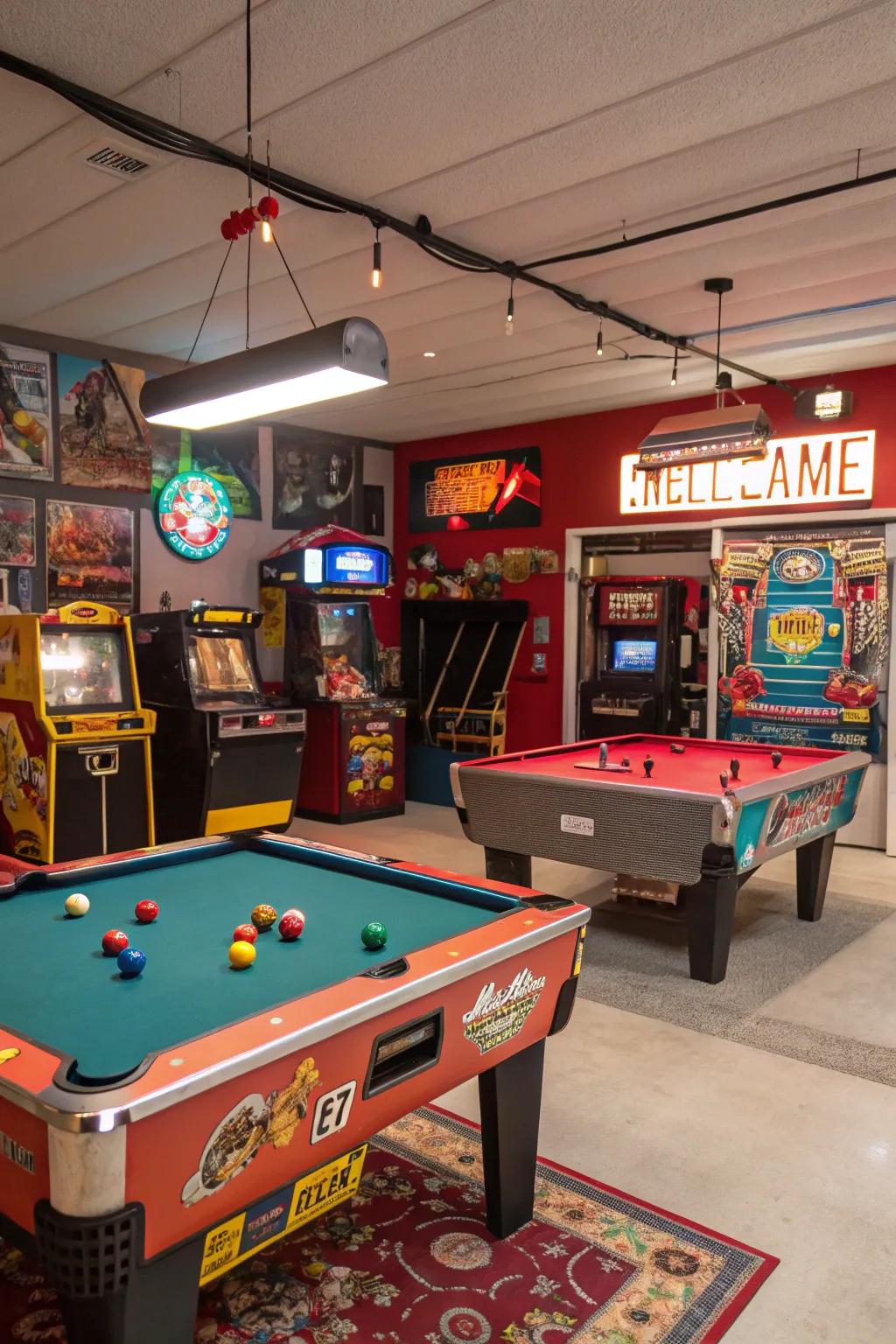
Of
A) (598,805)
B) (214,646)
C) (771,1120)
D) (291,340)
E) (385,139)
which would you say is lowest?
(771,1120)

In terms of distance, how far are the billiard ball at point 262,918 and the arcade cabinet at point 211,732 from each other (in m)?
3.39

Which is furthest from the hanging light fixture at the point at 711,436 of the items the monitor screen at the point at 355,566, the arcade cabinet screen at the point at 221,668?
the arcade cabinet screen at the point at 221,668

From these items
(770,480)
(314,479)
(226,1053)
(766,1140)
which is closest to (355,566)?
(314,479)

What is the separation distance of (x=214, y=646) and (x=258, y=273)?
91.3 inches

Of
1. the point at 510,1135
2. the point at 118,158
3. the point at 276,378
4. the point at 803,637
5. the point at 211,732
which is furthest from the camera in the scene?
the point at 803,637

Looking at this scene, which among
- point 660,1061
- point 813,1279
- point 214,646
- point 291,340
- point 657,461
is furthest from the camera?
point 214,646

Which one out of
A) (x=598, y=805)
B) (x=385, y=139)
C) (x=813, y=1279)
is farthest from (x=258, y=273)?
(x=813, y=1279)

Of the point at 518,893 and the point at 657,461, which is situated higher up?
the point at 657,461

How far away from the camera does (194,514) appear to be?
21.2 ft

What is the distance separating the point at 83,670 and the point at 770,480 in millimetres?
4367

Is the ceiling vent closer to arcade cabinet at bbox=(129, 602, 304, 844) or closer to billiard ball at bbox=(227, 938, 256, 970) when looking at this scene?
Result: arcade cabinet at bbox=(129, 602, 304, 844)

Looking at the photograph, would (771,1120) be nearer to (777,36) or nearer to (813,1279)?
(813,1279)

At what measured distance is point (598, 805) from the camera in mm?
3670

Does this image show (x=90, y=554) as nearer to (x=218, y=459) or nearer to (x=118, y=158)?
(x=218, y=459)
